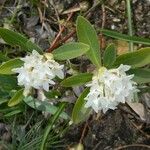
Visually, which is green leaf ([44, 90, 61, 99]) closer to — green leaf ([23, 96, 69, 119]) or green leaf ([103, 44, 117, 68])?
green leaf ([23, 96, 69, 119])

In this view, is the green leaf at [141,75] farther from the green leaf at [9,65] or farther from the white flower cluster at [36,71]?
the green leaf at [9,65]

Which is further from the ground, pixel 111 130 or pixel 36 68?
pixel 36 68

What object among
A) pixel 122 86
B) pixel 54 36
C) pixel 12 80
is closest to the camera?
pixel 122 86

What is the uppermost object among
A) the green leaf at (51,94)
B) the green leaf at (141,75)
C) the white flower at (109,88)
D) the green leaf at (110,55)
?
the green leaf at (110,55)

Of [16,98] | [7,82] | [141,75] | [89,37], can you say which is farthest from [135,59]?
[7,82]

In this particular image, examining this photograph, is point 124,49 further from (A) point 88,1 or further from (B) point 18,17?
(B) point 18,17

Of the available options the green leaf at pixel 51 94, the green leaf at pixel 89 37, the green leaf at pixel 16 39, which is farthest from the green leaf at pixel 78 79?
the green leaf at pixel 51 94

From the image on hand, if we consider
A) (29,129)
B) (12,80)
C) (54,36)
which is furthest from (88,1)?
(29,129)

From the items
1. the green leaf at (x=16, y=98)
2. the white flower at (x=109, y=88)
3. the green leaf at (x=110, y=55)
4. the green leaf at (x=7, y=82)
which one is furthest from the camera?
the green leaf at (x=7, y=82)
